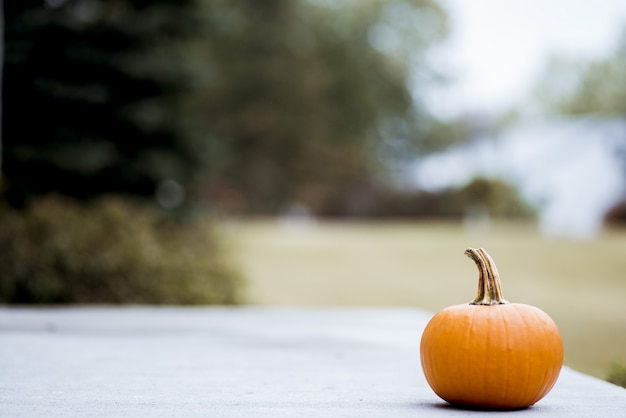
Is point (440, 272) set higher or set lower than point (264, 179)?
lower

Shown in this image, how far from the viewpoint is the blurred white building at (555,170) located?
2031 centimetres

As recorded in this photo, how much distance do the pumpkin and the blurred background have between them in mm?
1322

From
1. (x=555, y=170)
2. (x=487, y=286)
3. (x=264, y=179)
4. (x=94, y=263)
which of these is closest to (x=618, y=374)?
(x=487, y=286)

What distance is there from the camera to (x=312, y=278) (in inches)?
515

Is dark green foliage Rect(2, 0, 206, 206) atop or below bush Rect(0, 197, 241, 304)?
atop

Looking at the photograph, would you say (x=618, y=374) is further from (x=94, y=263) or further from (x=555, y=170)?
(x=555, y=170)

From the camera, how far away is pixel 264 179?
31.2 metres

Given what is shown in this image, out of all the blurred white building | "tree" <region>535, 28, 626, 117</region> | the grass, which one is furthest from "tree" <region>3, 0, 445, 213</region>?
"tree" <region>535, 28, 626, 117</region>

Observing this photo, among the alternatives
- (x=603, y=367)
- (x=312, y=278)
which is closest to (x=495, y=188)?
(x=312, y=278)

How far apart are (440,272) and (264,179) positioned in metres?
18.1

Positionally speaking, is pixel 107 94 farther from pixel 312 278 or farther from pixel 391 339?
pixel 391 339

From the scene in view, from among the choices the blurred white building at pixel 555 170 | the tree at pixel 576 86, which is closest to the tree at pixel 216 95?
the blurred white building at pixel 555 170

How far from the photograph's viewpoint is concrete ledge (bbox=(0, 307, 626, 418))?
9.94ft

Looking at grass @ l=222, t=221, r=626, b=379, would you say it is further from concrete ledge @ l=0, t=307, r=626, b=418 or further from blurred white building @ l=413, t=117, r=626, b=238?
concrete ledge @ l=0, t=307, r=626, b=418
